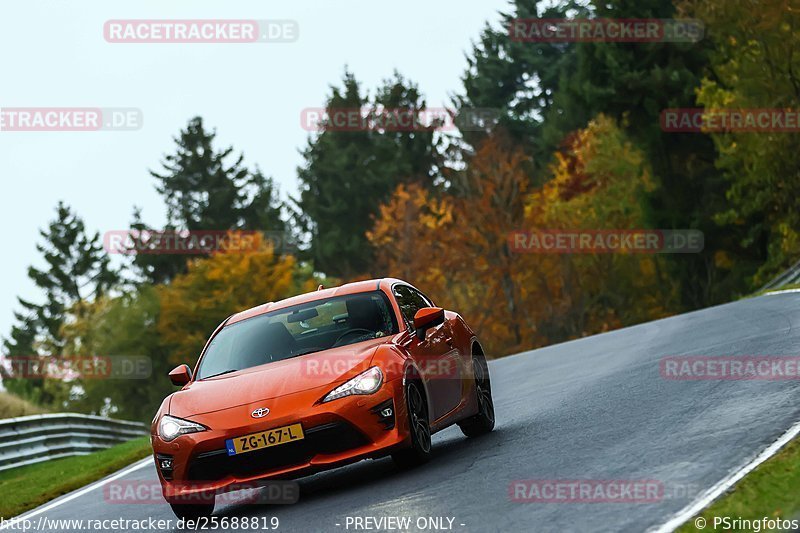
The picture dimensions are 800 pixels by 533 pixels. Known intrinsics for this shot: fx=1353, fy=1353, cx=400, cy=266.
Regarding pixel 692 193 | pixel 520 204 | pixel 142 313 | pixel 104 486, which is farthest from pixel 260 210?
pixel 104 486

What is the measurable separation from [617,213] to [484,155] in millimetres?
8267

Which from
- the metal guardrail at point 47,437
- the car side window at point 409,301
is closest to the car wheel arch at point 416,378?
the car side window at point 409,301

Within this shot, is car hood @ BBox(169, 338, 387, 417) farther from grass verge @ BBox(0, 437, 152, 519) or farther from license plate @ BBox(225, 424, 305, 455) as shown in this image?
grass verge @ BBox(0, 437, 152, 519)

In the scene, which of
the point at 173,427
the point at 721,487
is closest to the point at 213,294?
the point at 173,427

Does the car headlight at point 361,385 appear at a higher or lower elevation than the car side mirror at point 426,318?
lower

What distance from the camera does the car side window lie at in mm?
11586

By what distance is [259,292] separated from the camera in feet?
249

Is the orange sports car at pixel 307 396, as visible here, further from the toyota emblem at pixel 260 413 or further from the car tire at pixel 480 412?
the car tire at pixel 480 412

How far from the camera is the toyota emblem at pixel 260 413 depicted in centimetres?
972

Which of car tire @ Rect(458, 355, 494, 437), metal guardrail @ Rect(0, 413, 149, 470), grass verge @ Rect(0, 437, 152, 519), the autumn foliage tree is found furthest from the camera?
the autumn foliage tree

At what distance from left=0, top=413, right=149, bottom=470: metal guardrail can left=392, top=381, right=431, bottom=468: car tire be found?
12326 mm

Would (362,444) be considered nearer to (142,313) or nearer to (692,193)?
(692,193)

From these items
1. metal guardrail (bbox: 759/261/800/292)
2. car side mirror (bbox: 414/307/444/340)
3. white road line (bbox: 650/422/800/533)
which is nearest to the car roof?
car side mirror (bbox: 414/307/444/340)

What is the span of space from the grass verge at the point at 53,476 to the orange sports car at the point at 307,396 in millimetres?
4585
